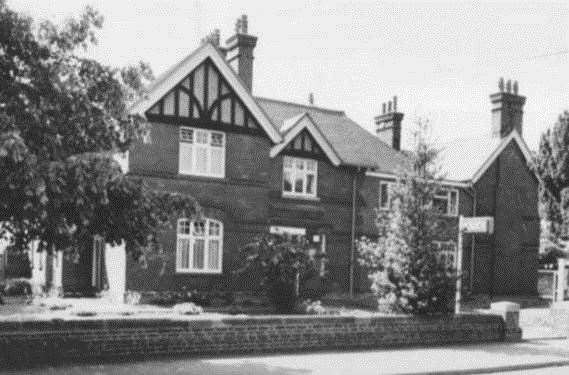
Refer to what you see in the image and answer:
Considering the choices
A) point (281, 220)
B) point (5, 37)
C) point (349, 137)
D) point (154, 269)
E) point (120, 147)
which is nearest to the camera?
point (5, 37)

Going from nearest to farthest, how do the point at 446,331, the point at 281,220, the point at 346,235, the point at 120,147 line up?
the point at 120,147 → the point at 446,331 → the point at 281,220 → the point at 346,235

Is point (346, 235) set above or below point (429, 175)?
below

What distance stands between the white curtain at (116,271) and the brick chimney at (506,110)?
768 inches

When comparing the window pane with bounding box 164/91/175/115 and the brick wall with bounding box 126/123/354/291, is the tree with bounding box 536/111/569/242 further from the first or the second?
the window pane with bounding box 164/91/175/115

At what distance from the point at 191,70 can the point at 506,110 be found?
17235mm

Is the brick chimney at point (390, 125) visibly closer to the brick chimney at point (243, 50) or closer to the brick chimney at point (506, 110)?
the brick chimney at point (506, 110)

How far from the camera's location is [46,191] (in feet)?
29.5

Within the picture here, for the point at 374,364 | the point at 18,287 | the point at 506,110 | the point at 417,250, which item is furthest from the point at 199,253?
the point at 506,110

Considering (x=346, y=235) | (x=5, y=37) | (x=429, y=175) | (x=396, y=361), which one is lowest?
(x=396, y=361)

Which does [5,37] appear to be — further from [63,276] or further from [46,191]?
[63,276]

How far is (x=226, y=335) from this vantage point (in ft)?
39.7

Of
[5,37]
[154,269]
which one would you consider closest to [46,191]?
[5,37]

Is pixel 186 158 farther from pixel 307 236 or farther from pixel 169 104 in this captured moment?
pixel 307 236

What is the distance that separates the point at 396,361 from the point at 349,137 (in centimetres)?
1886
